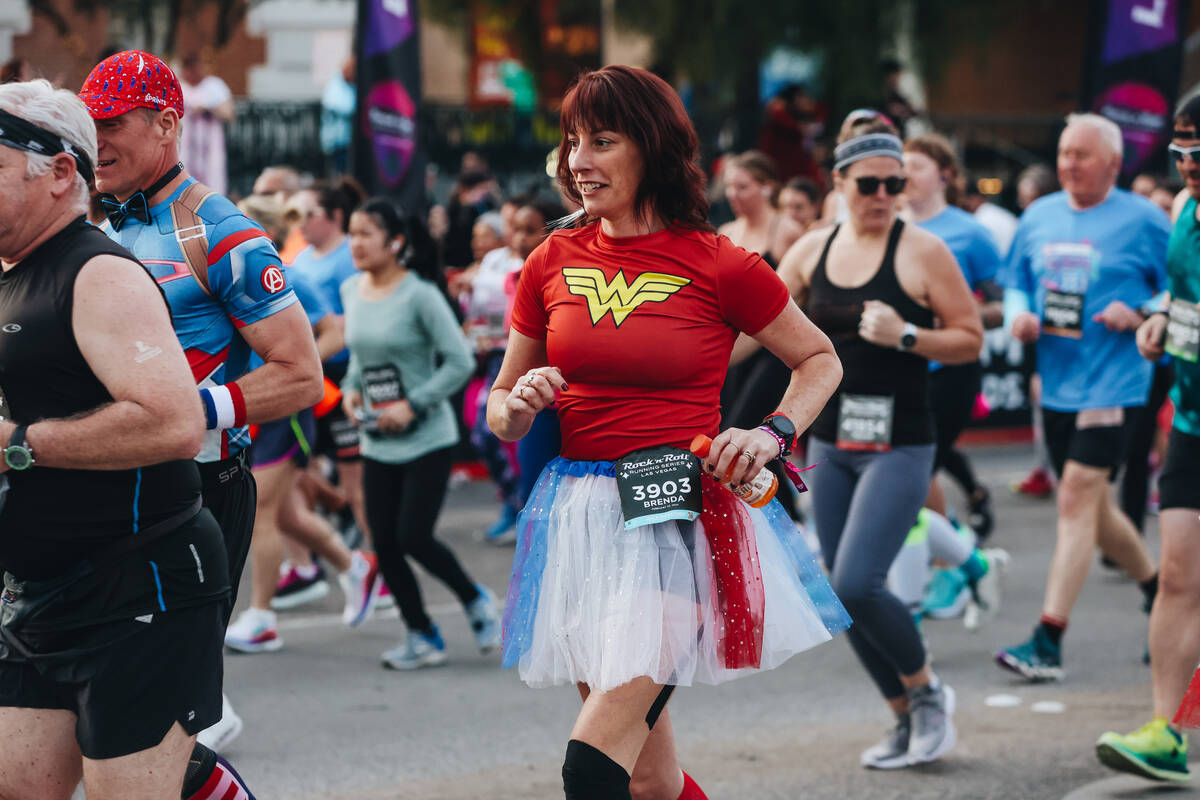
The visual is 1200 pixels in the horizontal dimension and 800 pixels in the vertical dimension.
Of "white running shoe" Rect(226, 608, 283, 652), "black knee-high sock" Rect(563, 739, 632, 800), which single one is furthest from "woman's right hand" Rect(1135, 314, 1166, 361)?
"white running shoe" Rect(226, 608, 283, 652)

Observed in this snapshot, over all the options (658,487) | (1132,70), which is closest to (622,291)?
(658,487)

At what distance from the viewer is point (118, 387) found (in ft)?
8.91

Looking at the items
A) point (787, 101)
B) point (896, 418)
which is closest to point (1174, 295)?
point (896, 418)

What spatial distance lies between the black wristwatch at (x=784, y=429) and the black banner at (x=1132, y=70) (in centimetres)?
840

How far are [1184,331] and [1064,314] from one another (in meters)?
1.59

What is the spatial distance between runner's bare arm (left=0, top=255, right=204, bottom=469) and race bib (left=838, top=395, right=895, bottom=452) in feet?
9.26

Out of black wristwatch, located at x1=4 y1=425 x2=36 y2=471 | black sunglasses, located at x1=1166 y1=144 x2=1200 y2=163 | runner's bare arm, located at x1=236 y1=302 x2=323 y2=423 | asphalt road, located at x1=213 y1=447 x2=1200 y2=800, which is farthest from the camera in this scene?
asphalt road, located at x1=213 y1=447 x2=1200 y2=800

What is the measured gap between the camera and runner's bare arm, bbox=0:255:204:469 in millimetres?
2707

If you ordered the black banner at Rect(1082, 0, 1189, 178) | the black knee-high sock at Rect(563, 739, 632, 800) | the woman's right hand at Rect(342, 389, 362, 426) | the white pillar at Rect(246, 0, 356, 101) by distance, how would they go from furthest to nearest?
1. the white pillar at Rect(246, 0, 356, 101)
2. the black banner at Rect(1082, 0, 1189, 178)
3. the woman's right hand at Rect(342, 389, 362, 426)
4. the black knee-high sock at Rect(563, 739, 632, 800)

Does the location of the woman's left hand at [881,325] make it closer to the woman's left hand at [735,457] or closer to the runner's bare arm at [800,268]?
the runner's bare arm at [800,268]

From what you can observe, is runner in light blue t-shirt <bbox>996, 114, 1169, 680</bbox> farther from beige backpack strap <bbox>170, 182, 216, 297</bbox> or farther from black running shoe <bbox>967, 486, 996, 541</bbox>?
beige backpack strap <bbox>170, 182, 216, 297</bbox>

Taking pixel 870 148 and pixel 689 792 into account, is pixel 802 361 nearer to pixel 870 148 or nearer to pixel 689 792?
pixel 689 792

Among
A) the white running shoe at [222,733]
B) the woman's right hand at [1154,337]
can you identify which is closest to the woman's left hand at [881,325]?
the woman's right hand at [1154,337]

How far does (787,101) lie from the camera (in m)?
14.5
